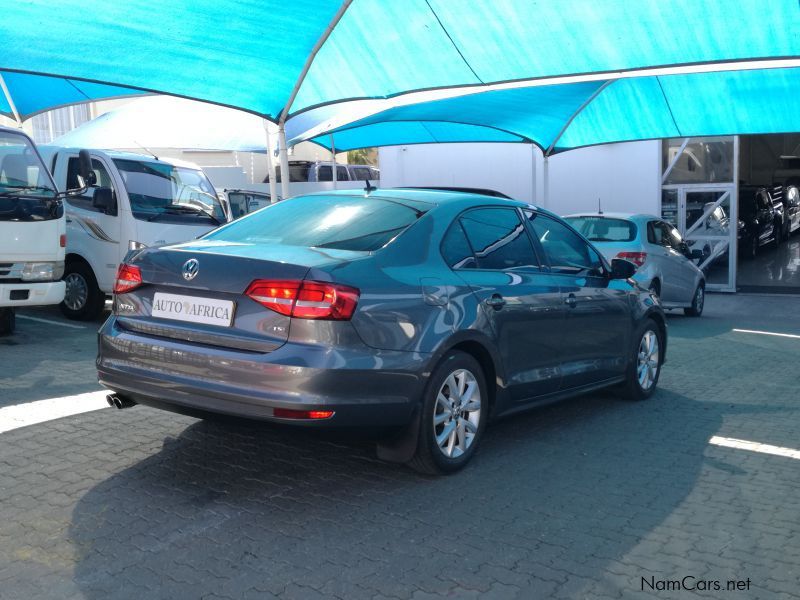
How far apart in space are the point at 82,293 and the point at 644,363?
7.09 m

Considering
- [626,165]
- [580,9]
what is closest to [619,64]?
[580,9]

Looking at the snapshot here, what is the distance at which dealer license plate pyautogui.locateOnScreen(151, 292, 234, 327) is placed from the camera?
179 inches

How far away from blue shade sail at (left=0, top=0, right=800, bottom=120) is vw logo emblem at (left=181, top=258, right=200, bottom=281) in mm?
4941

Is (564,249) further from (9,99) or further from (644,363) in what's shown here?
(9,99)

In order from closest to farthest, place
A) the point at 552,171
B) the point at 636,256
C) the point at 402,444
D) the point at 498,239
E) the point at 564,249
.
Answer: the point at 402,444, the point at 498,239, the point at 564,249, the point at 636,256, the point at 552,171

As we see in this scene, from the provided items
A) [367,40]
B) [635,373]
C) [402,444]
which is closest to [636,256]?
[367,40]

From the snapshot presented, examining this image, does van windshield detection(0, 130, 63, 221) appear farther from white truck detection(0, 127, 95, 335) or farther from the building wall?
the building wall

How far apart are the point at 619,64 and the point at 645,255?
3.69m

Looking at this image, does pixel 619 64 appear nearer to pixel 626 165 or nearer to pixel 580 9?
pixel 580 9

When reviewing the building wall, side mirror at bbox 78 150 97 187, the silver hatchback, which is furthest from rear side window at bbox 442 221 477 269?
the building wall

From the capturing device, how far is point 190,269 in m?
4.71

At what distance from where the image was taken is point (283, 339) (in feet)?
14.4

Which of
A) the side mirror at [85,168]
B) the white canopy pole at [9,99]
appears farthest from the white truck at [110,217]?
the white canopy pole at [9,99]

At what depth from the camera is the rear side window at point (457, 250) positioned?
5.26 meters
